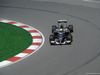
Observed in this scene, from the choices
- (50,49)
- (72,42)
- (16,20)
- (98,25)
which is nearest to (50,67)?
(50,49)

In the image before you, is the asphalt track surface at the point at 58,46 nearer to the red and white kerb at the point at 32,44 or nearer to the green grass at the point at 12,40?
the red and white kerb at the point at 32,44

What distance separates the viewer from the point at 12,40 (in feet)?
57.5

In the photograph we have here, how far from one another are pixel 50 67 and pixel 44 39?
3980 millimetres

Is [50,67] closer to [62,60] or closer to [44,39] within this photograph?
[62,60]

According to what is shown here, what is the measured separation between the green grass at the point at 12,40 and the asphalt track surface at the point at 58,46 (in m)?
0.95

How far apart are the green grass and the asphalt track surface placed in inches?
37.2

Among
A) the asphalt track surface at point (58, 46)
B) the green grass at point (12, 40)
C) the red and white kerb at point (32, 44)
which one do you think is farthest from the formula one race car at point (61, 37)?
the green grass at point (12, 40)

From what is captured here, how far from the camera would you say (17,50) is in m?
15.9

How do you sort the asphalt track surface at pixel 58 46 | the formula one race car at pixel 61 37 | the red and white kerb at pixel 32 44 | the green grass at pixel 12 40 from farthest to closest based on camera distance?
the formula one race car at pixel 61 37, the green grass at pixel 12 40, the red and white kerb at pixel 32 44, the asphalt track surface at pixel 58 46

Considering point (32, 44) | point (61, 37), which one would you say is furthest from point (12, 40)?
point (61, 37)

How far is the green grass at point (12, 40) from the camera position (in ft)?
51.4

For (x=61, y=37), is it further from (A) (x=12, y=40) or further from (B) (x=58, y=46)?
(A) (x=12, y=40)

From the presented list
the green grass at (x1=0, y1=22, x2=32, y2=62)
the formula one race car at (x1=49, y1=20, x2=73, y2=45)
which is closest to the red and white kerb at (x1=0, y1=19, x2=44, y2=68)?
the green grass at (x1=0, y1=22, x2=32, y2=62)

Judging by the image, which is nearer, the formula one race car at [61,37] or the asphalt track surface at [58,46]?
the asphalt track surface at [58,46]
